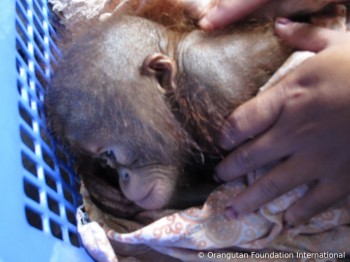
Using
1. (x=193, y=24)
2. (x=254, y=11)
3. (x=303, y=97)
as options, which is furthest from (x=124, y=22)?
(x=303, y=97)

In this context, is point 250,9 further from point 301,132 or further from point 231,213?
point 231,213

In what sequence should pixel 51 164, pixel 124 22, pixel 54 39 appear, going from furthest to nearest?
1. pixel 54 39
2. pixel 51 164
3. pixel 124 22

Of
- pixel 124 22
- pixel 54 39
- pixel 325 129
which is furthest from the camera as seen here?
pixel 54 39

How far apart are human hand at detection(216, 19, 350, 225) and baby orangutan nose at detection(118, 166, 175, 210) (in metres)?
0.12

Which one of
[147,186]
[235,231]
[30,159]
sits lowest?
[235,231]

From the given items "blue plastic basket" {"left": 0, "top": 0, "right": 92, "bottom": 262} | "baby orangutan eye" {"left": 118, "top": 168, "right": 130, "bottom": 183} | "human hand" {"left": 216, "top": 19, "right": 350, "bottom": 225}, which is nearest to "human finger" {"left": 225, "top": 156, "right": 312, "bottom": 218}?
"human hand" {"left": 216, "top": 19, "right": 350, "bottom": 225}

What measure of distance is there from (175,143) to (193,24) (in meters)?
0.28

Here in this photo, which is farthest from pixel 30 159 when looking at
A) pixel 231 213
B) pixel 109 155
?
pixel 231 213

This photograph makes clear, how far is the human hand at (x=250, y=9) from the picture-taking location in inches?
35.8

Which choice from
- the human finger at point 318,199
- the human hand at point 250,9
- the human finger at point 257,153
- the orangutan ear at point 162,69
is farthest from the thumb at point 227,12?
the human finger at point 318,199

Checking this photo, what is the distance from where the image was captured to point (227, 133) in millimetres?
891

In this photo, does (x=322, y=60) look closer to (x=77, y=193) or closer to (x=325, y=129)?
(x=325, y=129)

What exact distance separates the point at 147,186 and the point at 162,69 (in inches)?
9.5

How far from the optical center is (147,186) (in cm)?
93
